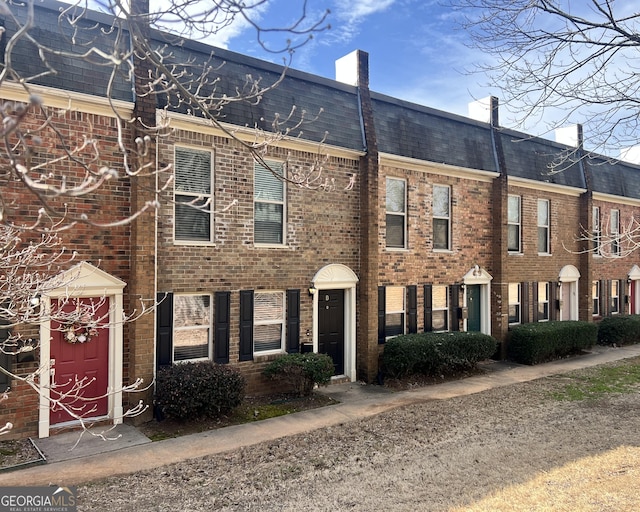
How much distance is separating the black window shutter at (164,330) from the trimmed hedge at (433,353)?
544 cm

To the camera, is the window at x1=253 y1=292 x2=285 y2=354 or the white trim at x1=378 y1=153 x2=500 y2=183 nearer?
the window at x1=253 y1=292 x2=285 y2=354

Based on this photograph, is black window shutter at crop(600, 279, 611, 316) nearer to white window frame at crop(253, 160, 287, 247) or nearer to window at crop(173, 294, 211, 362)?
white window frame at crop(253, 160, 287, 247)

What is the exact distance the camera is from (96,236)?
8375 mm

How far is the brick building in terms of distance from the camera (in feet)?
28.1

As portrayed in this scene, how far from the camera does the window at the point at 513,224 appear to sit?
15.9 m

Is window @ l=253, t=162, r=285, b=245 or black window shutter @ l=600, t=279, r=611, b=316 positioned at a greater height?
window @ l=253, t=162, r=285, b=245

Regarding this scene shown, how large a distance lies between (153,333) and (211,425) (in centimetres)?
198

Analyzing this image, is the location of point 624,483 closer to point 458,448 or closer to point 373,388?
point 458,448

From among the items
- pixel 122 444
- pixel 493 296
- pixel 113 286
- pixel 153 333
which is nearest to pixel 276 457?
pixel 122 444

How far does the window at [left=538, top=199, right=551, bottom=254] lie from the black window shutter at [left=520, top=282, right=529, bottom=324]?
164 centimetres

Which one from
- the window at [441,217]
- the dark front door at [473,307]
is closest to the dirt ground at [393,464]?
the dark front door at [473,307]

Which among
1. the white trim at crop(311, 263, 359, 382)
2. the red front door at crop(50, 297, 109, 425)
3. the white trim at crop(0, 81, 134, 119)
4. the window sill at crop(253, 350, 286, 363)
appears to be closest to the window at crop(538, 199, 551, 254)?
the white trim at crop(311, 263, 359, 382)

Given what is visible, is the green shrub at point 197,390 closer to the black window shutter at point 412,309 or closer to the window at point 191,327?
the window at point 191,327

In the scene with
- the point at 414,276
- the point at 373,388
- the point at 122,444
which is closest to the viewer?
the point at 122,444
